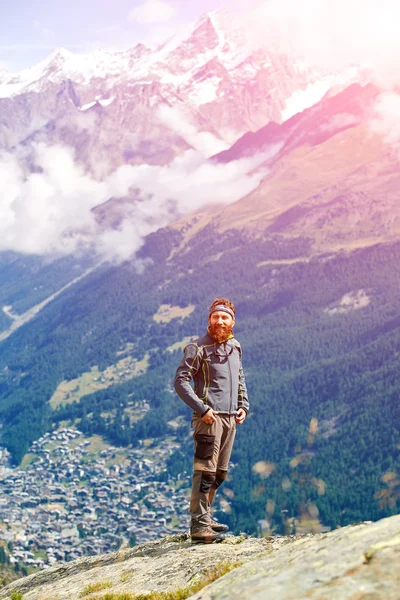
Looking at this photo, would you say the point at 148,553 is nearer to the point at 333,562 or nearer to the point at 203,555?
the point at 203,555

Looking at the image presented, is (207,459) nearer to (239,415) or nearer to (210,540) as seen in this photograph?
(239,415)

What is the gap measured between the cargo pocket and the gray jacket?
0.79m

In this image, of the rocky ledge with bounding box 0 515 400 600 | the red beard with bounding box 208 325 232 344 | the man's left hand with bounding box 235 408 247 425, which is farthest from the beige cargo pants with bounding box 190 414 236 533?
the red beard with bounding box 208 325 232 344

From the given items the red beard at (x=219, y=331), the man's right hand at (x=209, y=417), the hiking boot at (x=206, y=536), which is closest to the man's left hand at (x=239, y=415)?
the man's right hand at (x=209, y=417)

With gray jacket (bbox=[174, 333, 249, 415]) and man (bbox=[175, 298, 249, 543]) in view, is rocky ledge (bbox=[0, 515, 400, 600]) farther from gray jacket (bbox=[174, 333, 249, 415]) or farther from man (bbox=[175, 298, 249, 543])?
gray jacket (bbox=[174, 333, 249, 415])

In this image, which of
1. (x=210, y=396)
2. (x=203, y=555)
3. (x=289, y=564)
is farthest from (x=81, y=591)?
(x=289, y=564)

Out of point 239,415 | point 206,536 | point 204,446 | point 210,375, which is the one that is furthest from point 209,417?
point 206,536

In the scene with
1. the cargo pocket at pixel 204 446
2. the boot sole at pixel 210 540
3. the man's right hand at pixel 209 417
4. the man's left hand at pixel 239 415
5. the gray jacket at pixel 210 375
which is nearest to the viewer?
the man's right hand at pixel 209 417

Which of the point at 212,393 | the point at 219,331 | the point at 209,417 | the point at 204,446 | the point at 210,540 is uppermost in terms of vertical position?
the point at 219,331

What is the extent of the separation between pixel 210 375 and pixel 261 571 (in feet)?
25.1

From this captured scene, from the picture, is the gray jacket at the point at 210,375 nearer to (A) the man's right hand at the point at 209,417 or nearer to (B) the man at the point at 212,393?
(B) the man at the point at 212,393

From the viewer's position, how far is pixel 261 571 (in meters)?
13.4

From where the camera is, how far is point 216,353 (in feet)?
66.9

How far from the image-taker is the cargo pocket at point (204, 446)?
20297mm
